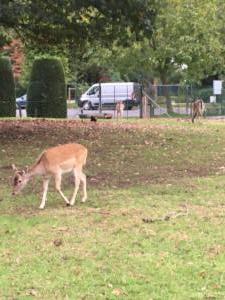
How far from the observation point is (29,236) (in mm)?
8289

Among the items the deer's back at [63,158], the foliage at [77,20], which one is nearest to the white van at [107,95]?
the foliage at [77,20]

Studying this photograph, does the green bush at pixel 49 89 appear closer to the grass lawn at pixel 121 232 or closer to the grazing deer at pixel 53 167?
the grass lawn at pixel 121 232

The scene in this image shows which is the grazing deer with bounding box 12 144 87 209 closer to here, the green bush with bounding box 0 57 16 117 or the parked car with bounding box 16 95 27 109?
the green bush with bounding box 0 57 16 117

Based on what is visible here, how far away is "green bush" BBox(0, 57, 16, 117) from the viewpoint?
2809 cm

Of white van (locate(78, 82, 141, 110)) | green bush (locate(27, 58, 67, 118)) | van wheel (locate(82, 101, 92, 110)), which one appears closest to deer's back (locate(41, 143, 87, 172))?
green bush (locate(27, 58, 67, 118))

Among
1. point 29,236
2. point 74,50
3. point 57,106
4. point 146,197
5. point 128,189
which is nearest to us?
point 29,236

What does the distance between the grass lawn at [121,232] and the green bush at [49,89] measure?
13.2 meters

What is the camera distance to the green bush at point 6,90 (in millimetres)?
28092

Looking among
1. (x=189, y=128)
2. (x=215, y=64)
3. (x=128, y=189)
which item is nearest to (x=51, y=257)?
(x=128, y=189)

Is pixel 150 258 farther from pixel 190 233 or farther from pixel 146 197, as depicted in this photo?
pixel 146 197

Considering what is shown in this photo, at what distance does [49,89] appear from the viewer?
28.8 m

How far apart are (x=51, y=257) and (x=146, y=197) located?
356 centimetres

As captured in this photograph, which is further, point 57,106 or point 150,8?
point 57,106

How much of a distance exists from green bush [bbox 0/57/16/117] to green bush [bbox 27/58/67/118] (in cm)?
97
